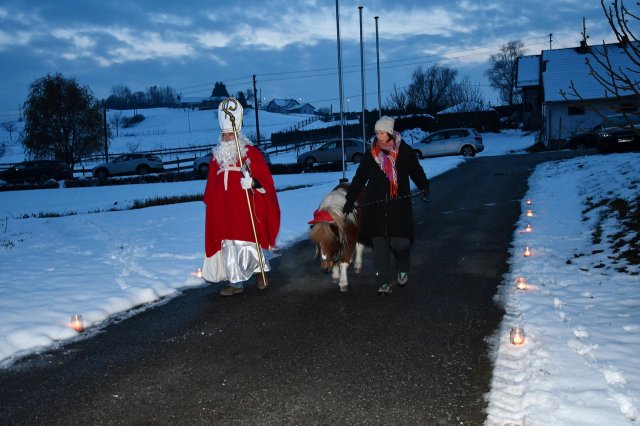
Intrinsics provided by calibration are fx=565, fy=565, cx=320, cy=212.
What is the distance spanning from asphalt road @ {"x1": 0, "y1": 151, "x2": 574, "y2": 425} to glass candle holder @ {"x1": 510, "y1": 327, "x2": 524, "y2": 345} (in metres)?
0.28

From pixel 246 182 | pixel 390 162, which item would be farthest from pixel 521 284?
pixel 246 182

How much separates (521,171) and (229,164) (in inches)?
684

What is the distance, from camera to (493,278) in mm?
7148

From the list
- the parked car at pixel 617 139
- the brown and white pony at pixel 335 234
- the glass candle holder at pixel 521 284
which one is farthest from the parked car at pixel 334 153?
the glass candle holder at pixel 521 284

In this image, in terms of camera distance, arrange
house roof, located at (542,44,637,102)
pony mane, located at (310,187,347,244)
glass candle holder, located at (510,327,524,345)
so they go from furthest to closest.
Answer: house roof, located at (542,44,637,102), pony mane, located at (310,187,347,244), glass candle holder, located at (510,327,524,345)

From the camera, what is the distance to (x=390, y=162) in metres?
6.51

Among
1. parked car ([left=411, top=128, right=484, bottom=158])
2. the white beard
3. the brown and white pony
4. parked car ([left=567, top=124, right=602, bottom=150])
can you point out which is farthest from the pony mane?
parked car ([left=567, top=124, right=602, bottom=150])

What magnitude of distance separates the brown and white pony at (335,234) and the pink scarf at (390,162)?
70cm

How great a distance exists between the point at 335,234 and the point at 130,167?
34.2 m

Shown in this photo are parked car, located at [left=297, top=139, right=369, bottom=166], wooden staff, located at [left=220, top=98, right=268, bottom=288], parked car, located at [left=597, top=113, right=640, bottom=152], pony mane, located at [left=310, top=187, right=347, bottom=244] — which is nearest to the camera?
pony mane, located at [left=310, top=187, right=347, bottom=244]

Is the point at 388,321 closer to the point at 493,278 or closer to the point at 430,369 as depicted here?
the point at 430,369

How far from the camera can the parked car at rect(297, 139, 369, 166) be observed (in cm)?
3266

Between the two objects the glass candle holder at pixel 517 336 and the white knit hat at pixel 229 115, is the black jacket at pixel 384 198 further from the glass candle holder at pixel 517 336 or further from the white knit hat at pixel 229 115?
the glass candle holder at pixel 517 336

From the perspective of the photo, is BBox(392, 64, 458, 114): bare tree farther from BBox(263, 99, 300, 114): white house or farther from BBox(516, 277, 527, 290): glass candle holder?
BBox(263, 99, 300, 114): white house
